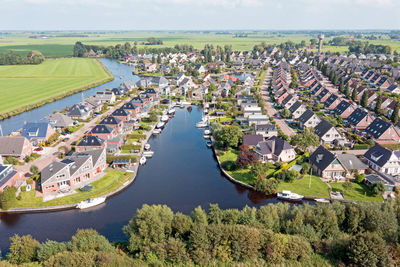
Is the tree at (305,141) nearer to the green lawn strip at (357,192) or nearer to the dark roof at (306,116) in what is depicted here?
the green lawn strip at (357,192)

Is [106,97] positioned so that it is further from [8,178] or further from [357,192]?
[357,192]

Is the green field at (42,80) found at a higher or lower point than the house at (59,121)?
higher

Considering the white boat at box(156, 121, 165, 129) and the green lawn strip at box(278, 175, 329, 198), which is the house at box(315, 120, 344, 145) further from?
the white boat at box(156, 121, 165, 129)

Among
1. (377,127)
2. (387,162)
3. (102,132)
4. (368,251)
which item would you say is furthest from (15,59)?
(368,251)

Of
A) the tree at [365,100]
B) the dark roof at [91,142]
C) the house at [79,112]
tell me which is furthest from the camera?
the tree at [365,100]

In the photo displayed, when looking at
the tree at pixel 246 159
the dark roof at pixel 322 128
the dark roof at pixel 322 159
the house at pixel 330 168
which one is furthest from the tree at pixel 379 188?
the dark roof at pixel 322 128

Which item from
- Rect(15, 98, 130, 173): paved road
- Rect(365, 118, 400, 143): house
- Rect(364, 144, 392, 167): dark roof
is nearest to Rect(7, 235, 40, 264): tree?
Rect(15, 98, 130, 173): paved road

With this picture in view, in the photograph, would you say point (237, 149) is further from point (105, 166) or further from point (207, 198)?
point (105, 166)
